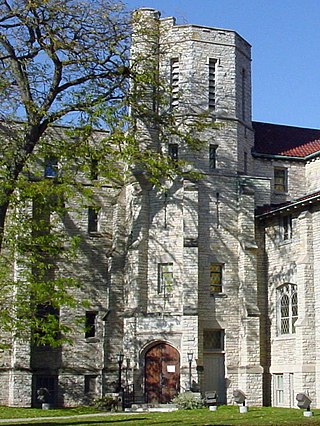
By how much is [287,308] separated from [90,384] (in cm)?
1073

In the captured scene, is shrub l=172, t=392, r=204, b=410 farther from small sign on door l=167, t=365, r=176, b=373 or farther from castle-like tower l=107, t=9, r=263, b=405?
small sign on door l=167, t=365, r=176, b=373

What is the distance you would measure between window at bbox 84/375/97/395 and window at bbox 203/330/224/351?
6.91m

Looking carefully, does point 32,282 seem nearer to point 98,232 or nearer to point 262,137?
point 98,232

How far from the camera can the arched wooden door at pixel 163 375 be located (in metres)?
36.5

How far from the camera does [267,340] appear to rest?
123ft

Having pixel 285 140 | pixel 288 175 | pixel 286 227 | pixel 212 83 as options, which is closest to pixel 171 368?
pixel 286 227

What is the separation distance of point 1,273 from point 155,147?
1665cm

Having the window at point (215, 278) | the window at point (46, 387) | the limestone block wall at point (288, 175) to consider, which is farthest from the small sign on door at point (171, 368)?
the limestone block wall at point (288, 175)

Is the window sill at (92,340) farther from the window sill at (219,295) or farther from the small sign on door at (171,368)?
the window sill at (219,295)

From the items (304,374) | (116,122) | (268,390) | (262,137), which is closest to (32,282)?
(116,122)

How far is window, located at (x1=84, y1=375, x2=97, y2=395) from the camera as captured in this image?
1597 inches

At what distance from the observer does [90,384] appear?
40.8 m

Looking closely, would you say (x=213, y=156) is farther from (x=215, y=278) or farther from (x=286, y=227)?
(x=215, y=278)

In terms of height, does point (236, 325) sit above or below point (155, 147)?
below
